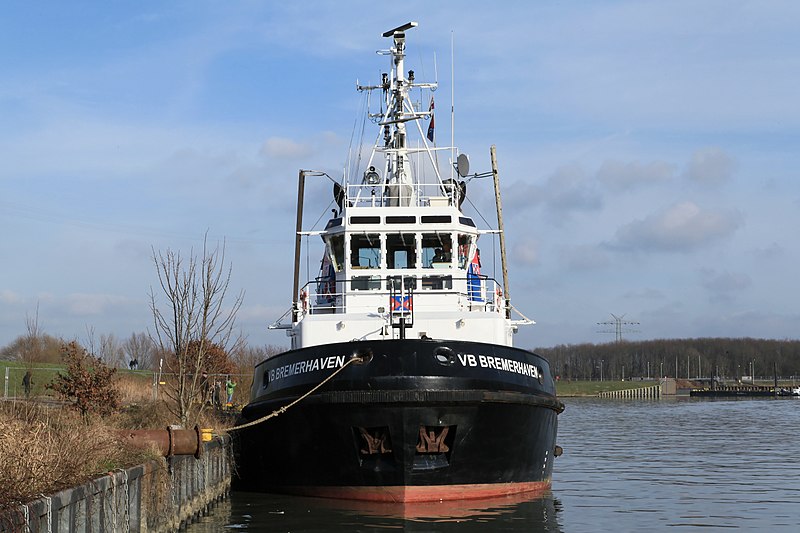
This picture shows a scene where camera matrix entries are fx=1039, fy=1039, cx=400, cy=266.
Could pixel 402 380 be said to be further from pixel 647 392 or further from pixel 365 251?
pixel 647 392

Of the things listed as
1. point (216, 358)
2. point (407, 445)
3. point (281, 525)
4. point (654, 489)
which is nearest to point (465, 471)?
point (407, 445)

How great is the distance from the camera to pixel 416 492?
17.5 metres

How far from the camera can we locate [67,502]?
10.2 meters

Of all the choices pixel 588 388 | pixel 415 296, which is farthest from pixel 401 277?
pixel 588 388

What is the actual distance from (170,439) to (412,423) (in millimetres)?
3981

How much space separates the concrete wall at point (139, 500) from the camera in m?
9.64

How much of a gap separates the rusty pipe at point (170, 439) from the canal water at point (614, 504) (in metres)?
1.79

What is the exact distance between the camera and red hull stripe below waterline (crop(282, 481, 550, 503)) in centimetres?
1745

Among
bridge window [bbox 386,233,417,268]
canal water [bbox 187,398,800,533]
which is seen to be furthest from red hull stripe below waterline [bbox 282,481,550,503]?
bridge window [bbox 386,233,417,268]

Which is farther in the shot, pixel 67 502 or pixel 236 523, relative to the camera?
pixel 236 523

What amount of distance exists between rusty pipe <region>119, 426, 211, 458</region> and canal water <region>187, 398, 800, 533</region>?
1794 millimetres

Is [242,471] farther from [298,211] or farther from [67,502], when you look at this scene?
[67,502]

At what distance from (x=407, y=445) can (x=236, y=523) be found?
10.5 ft

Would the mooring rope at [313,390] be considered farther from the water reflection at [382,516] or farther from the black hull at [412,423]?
the water reflection at [382,516]
